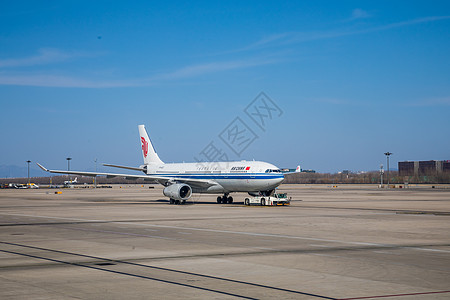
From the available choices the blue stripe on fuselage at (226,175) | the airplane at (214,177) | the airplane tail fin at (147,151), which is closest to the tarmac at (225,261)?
the blue stripe on fuselage at (226,175)

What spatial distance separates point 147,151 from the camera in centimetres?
6425

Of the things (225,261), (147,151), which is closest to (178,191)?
(147,151)

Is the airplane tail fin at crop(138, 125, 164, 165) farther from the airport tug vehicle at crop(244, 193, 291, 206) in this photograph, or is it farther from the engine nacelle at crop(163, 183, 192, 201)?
the airport tug vehicle at crop(244, 193, 291, 206)

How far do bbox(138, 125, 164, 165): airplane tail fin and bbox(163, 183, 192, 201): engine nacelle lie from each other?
38.4 feet

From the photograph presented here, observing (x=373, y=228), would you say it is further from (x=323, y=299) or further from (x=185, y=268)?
(x=323, y=299)

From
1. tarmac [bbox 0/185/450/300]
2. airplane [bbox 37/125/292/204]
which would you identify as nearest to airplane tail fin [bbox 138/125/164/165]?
airplane [bbox 37/125/292/204]

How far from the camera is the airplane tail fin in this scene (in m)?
63.8

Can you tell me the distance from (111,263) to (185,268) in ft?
7.66

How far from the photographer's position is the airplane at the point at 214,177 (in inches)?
2003

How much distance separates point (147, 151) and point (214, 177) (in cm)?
1270

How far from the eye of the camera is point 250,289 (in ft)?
39.1

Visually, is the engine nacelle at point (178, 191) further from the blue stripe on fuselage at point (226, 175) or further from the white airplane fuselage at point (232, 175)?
the white airplane fuselage at point (232, 175)

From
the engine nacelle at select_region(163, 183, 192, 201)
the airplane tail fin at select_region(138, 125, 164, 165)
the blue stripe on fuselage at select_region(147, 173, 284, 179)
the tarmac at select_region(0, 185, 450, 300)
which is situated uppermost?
the airplane tail fin at select_region(138, 125, 164, 165)

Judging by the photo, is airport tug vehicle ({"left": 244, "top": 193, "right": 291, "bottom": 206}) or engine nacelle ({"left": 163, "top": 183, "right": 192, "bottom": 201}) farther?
engine nacelle ({"left": 163, "top": 183, "right": 192, "bottom": 201})
